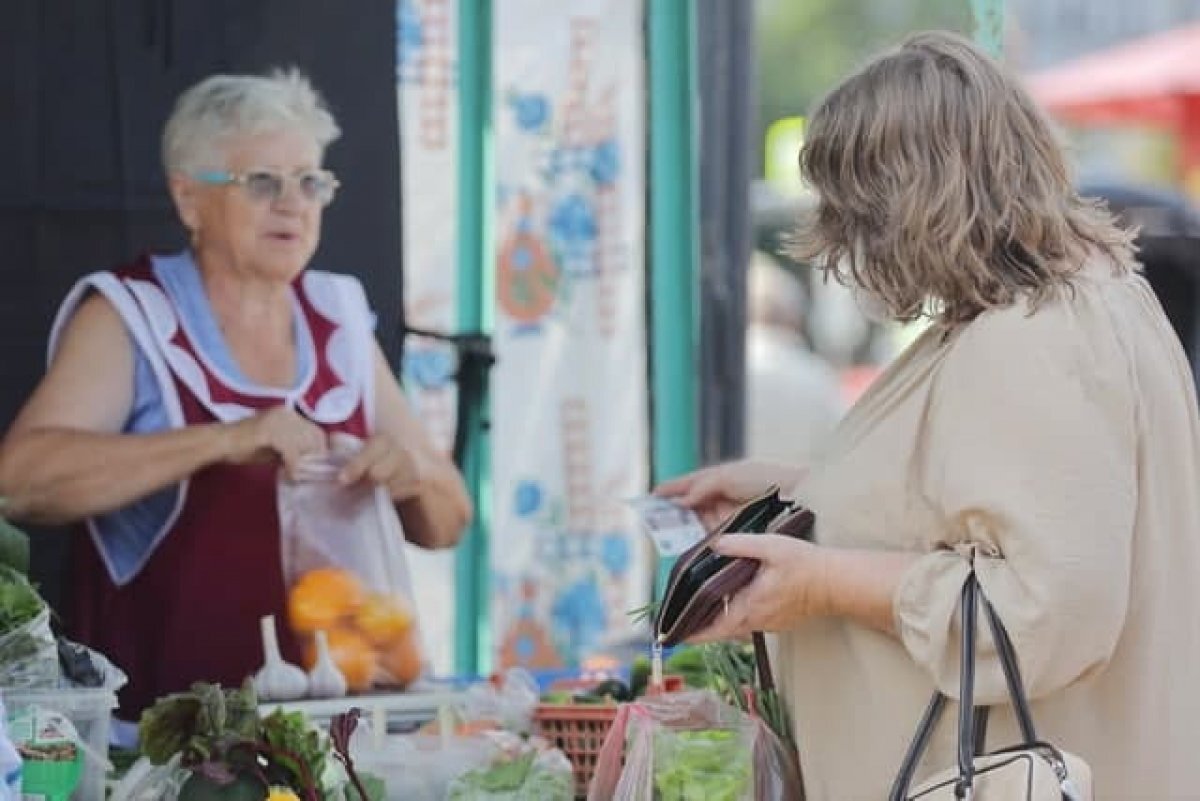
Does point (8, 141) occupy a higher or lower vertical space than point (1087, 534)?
higher

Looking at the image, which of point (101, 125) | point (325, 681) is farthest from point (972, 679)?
point (101, 125)

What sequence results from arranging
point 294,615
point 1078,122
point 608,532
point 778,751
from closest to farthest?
point 778,751 → point 294,615 → point 608,532 → point 1078,122

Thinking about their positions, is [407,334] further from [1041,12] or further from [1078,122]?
[1041,12]

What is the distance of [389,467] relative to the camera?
14.3 ft

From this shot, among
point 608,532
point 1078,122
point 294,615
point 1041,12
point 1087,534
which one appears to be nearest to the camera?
point 1087,534

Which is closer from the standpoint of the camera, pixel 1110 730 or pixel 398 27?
pixel 1110 730

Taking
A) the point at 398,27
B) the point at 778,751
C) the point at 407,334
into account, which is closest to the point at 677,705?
the point at 778,751

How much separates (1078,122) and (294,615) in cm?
885

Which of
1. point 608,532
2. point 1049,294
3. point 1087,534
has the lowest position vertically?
point 608,532

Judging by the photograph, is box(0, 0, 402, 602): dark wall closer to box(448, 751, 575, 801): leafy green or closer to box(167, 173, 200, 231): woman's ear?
box(167, 173, 200, 231): woman's ear

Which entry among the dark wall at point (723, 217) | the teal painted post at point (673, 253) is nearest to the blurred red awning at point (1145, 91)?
the dark wall at point (723, 217)

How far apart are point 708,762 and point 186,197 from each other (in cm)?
164

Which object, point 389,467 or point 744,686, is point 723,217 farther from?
point 744,686

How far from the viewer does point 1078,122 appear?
485 inches
